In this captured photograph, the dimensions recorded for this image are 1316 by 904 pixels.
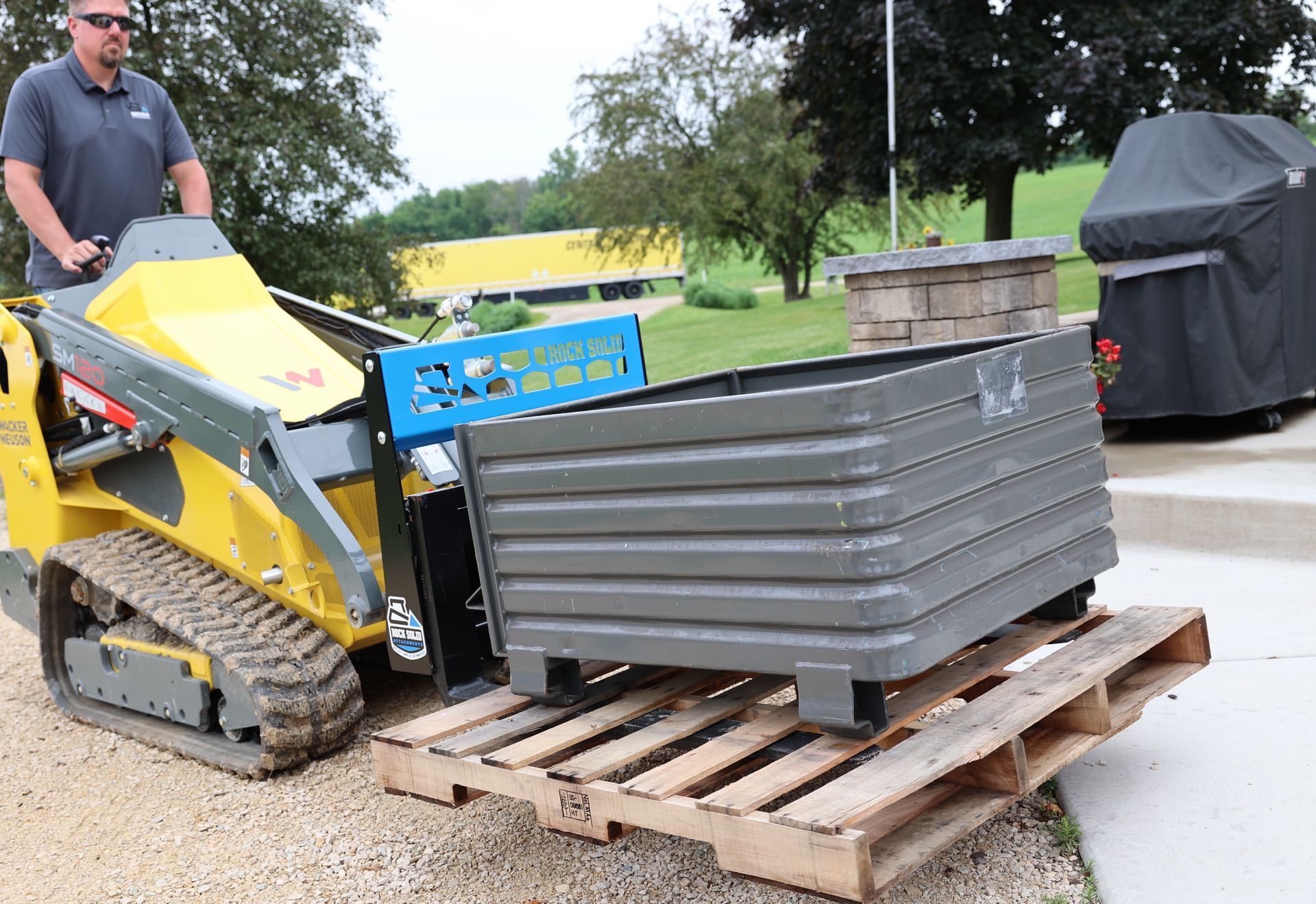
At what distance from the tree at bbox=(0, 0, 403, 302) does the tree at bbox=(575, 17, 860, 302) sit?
12.8m

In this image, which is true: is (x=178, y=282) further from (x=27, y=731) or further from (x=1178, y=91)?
(x=1178, y=91)

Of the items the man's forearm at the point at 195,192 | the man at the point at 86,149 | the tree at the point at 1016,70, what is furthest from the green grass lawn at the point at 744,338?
the man at the point at 86,149

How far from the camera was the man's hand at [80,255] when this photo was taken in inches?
188

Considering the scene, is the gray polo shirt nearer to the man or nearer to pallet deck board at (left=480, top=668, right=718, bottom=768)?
the man

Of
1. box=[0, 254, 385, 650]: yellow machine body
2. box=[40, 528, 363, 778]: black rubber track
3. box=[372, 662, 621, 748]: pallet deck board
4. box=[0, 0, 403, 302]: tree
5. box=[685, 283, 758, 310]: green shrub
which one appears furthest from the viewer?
box=[685, 283, 758, 310]: green shrub

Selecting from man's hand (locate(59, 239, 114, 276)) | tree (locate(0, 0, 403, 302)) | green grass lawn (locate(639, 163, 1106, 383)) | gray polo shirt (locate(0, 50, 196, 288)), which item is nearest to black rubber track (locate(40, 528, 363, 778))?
man's hand (locate(59, 239, 114, 276))

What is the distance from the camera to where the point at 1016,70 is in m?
17.2

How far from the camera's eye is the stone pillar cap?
7.03m

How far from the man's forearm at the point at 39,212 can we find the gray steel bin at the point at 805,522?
8.51 ft

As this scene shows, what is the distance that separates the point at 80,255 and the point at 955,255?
4623 mm

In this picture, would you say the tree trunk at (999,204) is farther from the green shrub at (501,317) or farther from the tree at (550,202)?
the tree at (550,202)

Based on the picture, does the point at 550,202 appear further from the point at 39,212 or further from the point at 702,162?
the point at 39,212

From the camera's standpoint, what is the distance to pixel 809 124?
20.6 m

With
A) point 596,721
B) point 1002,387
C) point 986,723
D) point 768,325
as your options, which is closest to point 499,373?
point 596,721
